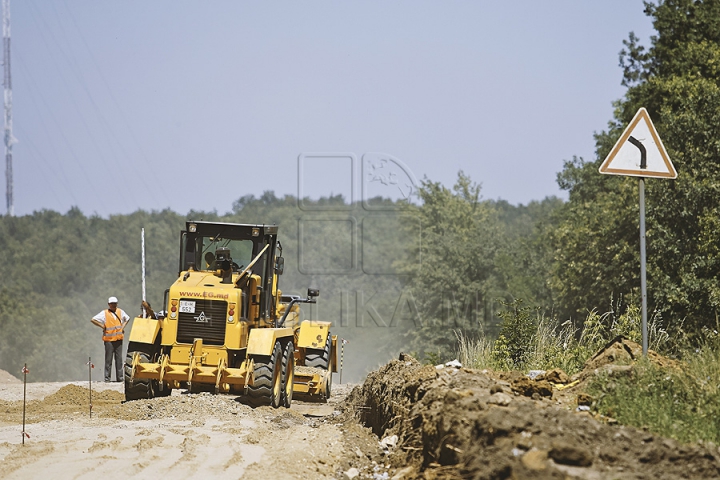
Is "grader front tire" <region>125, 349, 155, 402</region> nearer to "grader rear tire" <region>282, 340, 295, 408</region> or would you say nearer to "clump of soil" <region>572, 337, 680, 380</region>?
"grader rear tire" <region>282, 340, 295, 408</region>

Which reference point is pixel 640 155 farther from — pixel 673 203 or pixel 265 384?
pixel 673 203

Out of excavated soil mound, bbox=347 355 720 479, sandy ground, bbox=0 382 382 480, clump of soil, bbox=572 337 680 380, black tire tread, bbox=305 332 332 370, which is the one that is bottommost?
sandy ground, bbox=0 382 382 480

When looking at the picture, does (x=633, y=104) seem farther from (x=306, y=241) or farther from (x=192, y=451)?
(x=306, y=241)

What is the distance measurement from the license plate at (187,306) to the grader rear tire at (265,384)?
1.39 meters

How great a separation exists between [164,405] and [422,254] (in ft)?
185

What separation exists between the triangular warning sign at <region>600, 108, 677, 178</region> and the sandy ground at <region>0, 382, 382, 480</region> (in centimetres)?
432

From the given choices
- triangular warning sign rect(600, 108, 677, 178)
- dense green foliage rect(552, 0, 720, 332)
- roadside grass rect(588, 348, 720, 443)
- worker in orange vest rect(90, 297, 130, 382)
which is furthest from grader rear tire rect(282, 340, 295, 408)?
dense green foliage rect(552, 0, 720, 332)

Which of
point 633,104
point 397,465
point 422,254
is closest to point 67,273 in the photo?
point 422,254

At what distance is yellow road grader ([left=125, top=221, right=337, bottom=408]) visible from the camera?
14.3 m

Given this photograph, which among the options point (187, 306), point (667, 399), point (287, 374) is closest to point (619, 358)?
point (667, 399)

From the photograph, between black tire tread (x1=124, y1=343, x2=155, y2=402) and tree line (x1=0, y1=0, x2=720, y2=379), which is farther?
tree line (x1=0, y1=0, x2=720, y2=379)

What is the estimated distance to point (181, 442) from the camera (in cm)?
1034

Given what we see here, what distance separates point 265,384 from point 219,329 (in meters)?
1.23

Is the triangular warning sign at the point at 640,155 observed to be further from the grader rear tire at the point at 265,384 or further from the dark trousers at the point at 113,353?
the dark trousers at the point at 113,353
